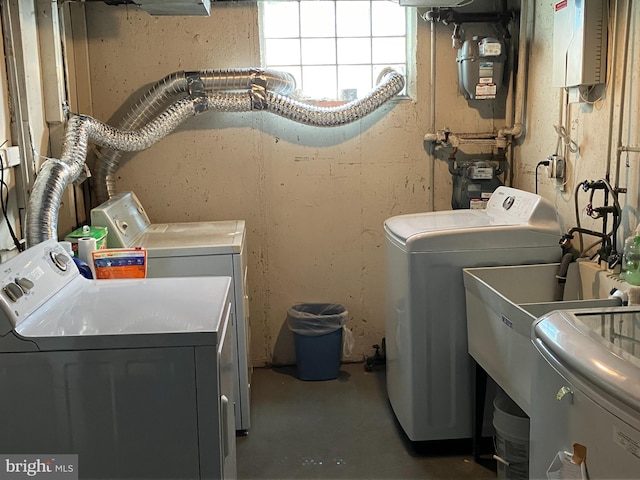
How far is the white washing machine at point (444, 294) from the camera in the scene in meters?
2.93

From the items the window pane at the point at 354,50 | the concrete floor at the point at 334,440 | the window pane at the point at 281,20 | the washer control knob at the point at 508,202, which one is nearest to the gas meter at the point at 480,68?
the window pane at the point at 354,50

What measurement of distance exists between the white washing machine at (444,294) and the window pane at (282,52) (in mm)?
1488

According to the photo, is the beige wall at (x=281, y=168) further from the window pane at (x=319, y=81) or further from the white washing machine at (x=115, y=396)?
the white washing machine at (x=115, y=396)

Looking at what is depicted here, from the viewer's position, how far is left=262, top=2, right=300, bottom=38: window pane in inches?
156

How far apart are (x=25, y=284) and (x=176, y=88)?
1988 mm

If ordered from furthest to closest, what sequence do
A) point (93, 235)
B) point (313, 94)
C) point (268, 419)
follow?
point (313, 94) < point (268, 419) < point (93, 235)

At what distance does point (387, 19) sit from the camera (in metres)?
4.03

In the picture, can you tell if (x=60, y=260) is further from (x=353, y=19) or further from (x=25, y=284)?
(x=353, y=19)

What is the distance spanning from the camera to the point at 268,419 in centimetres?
346

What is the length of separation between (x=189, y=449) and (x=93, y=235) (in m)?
1.45

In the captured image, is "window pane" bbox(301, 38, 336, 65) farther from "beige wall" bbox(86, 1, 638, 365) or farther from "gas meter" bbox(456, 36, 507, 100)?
"gas meter" bbox(456, 36, 507, 100)

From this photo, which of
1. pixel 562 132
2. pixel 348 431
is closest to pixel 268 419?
pixel 348 431

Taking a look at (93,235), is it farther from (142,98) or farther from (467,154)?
(467,154)

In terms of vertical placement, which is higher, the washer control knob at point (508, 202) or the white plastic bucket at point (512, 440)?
the washer control knob at point (508, 202)
